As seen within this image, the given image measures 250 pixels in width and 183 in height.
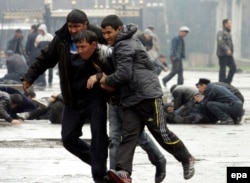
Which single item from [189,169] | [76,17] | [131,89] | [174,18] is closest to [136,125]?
[131,89]

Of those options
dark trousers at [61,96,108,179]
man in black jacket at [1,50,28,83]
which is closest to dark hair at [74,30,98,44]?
dark trousers at [61,96,108,179]

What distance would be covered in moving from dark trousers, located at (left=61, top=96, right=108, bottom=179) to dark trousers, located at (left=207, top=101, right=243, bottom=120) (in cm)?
597

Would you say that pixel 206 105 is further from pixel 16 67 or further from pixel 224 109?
pixel 16 67

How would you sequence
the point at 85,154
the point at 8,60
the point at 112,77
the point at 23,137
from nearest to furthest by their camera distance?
the point at 112,77, the point at 85,154, the point at 23,137, the point at 8,60

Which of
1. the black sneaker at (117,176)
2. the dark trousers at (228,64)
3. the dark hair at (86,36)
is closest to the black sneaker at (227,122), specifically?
the black sneaker at (117,176)

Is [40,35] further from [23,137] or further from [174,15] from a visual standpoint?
[174,15]

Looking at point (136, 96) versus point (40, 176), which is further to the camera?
point (40, 176)

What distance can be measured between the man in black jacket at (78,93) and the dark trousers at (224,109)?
5967 millimetres

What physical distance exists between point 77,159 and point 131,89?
99.2 inches

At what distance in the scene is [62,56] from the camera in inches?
327

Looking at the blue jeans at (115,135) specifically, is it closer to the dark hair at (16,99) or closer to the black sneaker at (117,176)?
the black sneaker at (117,176)

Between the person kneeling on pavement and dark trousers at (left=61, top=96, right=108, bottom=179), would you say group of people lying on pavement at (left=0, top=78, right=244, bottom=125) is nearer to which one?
the person kneeling on pavement

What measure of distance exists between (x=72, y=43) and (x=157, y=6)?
50801 millimetres

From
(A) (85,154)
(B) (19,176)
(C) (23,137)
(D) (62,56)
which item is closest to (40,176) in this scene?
(B) (19,176)
